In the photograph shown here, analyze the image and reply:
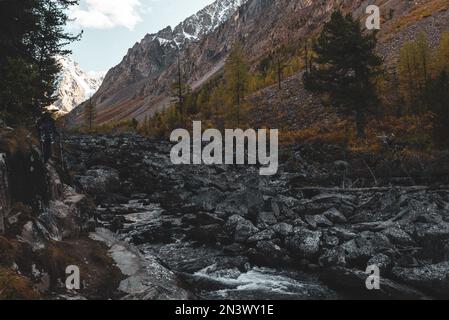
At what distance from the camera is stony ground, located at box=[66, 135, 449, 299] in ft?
57.3

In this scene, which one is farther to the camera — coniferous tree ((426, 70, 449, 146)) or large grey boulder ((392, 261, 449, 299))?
coniferous tree ((426, 70, 449, 146))

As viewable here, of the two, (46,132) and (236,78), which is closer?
(46,132)

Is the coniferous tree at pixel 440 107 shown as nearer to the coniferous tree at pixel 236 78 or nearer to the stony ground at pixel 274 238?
the stony ground at pixel 274 238

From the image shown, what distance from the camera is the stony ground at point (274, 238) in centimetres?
1745

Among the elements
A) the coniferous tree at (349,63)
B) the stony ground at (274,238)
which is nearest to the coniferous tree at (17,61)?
the stony ground at (274,238)

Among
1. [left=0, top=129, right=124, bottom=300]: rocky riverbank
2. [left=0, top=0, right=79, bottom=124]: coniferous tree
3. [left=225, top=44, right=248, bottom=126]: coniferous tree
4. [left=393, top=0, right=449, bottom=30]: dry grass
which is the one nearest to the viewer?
[left=0, top=129, right=124, bottom=300]: rocky riverbank

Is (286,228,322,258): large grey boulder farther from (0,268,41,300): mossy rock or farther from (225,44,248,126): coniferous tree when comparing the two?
(225,44,248,126): coniferous tree

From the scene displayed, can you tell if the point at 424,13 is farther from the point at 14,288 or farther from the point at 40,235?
the point at 14,288

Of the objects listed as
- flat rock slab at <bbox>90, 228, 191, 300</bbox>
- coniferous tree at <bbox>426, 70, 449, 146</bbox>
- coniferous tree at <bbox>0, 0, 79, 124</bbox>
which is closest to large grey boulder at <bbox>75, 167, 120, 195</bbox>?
coniferous tree at <bbox>0, 0, 79, 124</bbox>

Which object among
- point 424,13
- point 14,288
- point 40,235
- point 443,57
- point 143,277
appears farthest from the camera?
point 424,13

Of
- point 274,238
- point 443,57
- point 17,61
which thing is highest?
point 443,57

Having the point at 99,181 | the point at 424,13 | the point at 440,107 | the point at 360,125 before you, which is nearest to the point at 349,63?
the point at 360,125

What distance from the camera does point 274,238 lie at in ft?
73.0
